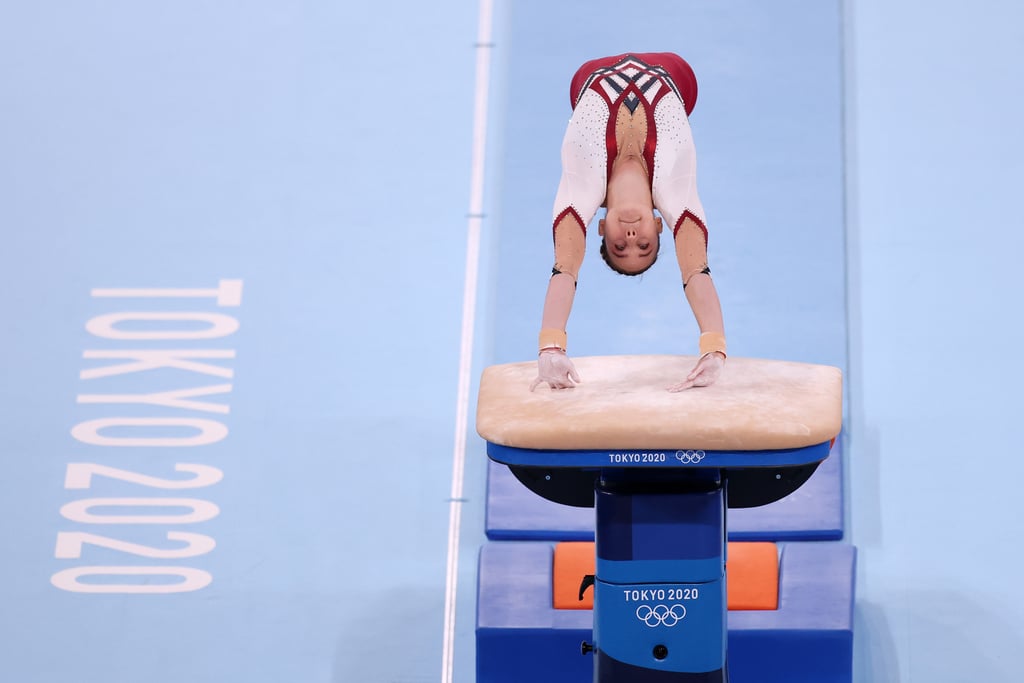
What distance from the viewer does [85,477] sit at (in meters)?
4.39

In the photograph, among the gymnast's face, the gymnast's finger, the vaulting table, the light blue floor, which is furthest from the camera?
the light blue floor

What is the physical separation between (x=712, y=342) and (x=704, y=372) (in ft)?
0.24

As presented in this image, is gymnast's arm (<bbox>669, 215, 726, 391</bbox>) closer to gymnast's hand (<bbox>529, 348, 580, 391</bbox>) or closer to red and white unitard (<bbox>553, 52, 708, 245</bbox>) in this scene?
red and white unitard (<bbox>553, 52, 708, 245</bbox>)

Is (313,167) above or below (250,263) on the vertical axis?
above

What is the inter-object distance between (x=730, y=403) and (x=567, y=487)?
47 centimetres

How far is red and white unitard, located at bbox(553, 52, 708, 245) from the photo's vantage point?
308 cm

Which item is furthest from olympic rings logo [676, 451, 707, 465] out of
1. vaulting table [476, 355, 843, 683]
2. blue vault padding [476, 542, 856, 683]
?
blue vault padding [476, 542, 856, 683]

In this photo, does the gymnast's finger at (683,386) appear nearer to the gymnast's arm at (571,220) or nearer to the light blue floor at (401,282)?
the gymnast's arm at (571,220)

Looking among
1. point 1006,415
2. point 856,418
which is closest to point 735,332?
point 856,418

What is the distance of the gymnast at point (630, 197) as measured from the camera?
294 centimetres

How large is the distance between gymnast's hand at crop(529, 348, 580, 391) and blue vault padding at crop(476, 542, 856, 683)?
2.97 feet

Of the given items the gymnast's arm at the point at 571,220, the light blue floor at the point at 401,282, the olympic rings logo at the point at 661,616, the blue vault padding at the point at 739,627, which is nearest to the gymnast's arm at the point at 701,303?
the gymnast's arm at the point at 571,220

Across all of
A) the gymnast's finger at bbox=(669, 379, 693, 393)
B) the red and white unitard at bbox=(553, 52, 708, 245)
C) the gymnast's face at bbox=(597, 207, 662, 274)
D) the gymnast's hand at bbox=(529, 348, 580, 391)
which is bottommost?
the gymnast's finger at bbox=(669, 379, 693, 393)

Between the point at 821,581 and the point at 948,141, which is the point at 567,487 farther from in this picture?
the point at 948,141
